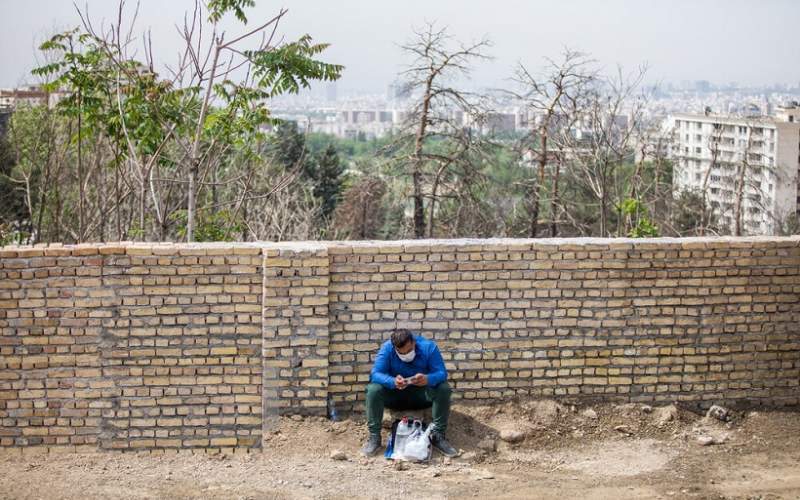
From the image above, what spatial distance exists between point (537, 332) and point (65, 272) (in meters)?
3.82

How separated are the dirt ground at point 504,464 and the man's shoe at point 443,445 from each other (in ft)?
0.21

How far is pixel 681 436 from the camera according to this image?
7594mm

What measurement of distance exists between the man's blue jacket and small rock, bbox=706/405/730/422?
239 cm

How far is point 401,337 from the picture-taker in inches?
277

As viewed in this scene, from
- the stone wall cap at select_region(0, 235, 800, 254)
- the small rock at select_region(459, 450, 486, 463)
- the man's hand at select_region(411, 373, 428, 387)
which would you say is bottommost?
the small rock at select_region(459, 450, 486, 463)

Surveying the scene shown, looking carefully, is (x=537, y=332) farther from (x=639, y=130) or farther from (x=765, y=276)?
(x=639, y=130)

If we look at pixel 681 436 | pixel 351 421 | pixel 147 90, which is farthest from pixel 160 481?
pixel 147 90

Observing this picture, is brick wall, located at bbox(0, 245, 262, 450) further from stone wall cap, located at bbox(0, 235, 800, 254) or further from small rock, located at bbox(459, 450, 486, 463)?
small rock, located at bbox(459, 450, 486, 463)

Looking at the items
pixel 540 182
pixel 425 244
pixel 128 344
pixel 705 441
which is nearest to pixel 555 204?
pixel 540 182

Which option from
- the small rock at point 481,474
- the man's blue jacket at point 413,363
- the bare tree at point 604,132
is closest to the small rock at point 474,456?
the small rock at point 481,474

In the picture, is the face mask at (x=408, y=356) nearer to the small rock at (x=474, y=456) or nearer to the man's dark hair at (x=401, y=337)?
the man's dark hair at (x=401, y=337)

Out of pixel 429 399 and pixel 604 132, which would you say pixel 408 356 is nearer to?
pixel 429 399

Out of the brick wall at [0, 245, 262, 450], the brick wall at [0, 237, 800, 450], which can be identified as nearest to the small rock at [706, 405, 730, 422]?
the brick wall at [0, 237, 800, 450]

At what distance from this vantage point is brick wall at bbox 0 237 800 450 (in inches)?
286
